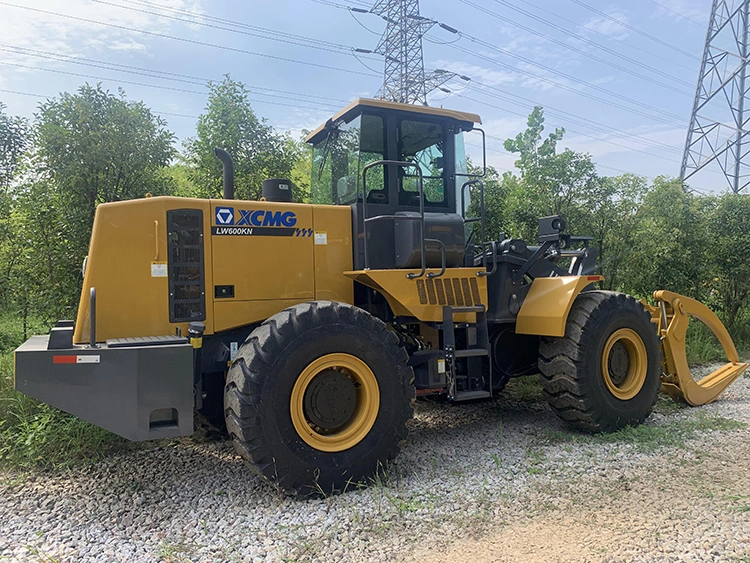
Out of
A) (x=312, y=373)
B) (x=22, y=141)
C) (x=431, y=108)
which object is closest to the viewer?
(x=312, y=373)

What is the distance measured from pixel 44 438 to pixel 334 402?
9.10 ft

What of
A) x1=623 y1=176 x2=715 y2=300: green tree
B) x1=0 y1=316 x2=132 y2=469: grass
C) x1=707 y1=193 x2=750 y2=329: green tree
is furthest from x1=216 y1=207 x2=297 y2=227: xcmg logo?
x1=707 y1=193 x2=750 y2=329: green tree

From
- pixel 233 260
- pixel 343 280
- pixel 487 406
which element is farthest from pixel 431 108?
pixel 487 406

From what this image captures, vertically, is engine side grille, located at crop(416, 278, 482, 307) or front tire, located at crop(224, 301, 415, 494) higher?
engine side grille, located at crop(416, 278, 482, 307)

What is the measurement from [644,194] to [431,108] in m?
7.26

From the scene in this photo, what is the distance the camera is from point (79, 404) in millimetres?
3752

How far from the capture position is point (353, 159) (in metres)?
5.46

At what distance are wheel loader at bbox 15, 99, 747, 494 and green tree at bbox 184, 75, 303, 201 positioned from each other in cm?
258

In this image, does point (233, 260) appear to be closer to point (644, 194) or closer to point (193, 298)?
point (193, 298)

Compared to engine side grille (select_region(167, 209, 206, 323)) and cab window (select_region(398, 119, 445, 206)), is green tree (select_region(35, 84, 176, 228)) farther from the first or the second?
cab window (select_region(398, 119, 445, 206))

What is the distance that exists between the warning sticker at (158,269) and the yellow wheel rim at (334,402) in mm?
1379

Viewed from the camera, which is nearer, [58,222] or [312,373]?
[312,373]

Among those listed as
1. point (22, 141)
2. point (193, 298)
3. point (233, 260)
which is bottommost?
point (193, 298)

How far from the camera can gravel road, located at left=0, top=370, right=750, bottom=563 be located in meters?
3.37
